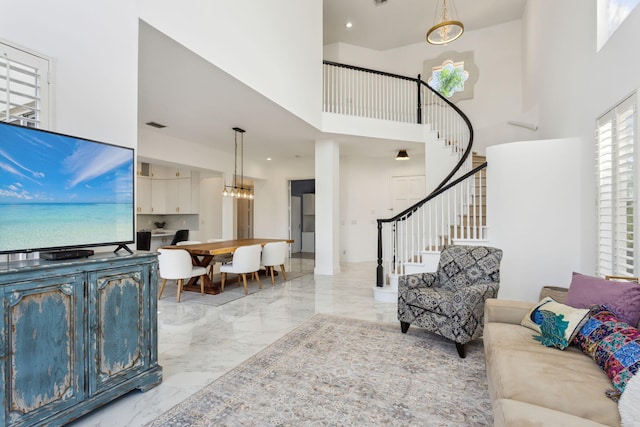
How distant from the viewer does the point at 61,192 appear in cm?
170

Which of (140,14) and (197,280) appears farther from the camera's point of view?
(197,280)

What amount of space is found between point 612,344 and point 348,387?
1.51 meters

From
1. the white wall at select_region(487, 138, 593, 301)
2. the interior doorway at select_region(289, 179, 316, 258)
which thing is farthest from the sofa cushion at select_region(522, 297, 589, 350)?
the interior doorway at select_region(289, 179, 316, 258)

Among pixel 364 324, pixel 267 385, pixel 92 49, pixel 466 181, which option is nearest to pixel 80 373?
pixel 267 385

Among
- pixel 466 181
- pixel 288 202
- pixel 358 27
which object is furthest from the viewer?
pixel 288 202

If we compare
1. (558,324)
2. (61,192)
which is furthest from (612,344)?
(61,192)

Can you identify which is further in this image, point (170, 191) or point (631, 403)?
point (170, 191)

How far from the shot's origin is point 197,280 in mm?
5410

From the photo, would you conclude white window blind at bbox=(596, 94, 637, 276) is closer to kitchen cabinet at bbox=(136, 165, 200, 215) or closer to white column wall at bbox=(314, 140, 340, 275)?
white column wall at bbox=(314, 140, 340, 275)

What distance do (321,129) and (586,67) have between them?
3.69m

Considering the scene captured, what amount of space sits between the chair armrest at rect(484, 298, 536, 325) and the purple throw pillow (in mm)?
277

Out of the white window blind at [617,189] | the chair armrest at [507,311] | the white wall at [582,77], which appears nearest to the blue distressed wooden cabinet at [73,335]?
the chair armrest at [507,311]

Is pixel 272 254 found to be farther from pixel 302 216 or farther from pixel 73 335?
pixel 302 216

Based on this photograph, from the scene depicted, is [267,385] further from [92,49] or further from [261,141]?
[261,141]
